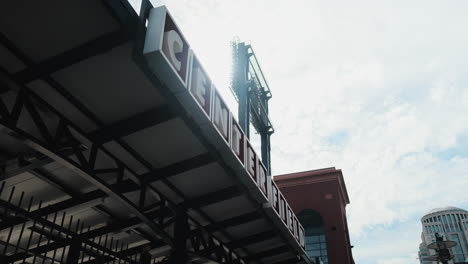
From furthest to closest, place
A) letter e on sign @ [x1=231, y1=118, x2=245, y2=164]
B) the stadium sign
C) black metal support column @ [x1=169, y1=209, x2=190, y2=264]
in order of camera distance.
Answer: black metal support column @ [x1=169, y1=209, x2=190, y2=264]
letter e on sign @ [x1=231, y1=118, x2=245, y2=164]
the stadium sign

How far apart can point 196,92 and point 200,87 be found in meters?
0.29

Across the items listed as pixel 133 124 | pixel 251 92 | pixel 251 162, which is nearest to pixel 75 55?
pixel 133 124

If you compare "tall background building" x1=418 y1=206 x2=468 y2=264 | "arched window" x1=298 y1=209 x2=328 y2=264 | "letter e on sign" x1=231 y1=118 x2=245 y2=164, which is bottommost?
"letter e on sign" x1=231 y1=118 x2=245 y2=164

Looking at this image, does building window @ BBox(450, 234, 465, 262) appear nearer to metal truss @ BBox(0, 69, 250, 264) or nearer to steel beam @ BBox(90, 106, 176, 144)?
metal truss @ BBox(0, 69, 250, 264)

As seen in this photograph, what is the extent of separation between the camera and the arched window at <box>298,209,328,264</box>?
24.3 meters

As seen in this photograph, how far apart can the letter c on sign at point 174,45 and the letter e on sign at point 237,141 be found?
2623mm

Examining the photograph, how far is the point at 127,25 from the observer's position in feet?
18.9

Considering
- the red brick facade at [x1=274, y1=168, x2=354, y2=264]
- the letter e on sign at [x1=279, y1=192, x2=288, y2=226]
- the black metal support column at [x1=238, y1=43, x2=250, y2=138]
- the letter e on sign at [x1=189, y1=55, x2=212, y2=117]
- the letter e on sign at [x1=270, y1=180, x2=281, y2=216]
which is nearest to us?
the letter e on sign at [x1=189, y1=55, x2=212, y2=117]

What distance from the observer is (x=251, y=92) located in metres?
20.2

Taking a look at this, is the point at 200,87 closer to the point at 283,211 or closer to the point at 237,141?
the point at 237,141

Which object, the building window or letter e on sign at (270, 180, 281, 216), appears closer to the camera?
letter e on sign at (270, 180, 281, 216)

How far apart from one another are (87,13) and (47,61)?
1.29 metres

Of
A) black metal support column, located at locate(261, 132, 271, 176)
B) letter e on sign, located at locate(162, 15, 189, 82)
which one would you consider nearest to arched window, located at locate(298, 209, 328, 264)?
black metal support column, located at locate(261, 132, 271, 176)

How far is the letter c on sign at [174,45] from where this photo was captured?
19.4ft
